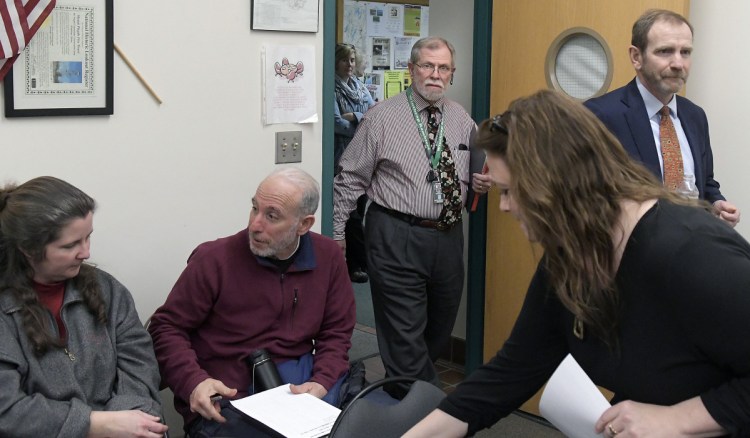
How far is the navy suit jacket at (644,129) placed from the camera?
9.52 feet

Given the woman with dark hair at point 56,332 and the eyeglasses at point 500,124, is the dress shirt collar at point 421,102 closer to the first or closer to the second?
the woman with dark hair at point 56,332

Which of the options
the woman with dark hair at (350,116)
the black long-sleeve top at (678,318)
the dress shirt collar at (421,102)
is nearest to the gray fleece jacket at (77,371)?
the black long-sleeve top at (678,318)

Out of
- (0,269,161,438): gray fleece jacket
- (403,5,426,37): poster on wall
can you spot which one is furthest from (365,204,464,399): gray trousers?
(403,5,426,37): poster on wall

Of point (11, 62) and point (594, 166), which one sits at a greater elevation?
point (11, 62)

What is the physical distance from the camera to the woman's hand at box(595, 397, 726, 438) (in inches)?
57.0

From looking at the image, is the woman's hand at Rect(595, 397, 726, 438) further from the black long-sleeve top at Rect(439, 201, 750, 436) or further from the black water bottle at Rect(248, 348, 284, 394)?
the black water bottle at Rect(248, 348, 284, 394)

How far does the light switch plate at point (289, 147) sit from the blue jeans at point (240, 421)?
91cm

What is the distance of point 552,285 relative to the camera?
1565mm

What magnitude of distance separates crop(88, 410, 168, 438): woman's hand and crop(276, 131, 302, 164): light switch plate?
126cm

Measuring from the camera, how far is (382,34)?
696cm

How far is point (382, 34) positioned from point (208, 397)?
16.5 feet

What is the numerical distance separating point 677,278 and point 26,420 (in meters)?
1.47

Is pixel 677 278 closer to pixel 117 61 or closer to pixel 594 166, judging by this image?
pixel 594 166

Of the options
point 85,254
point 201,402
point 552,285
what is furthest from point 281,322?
point 552,285
